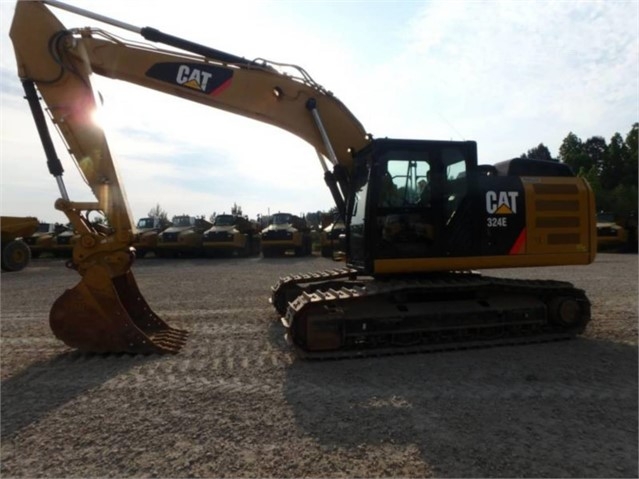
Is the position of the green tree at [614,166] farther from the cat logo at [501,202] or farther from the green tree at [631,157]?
the cat logo at [501,202]

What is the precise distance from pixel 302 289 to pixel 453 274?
228 centimetres

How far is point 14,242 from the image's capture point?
16.8 meters

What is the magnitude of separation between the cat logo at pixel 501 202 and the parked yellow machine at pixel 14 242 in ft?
54.3

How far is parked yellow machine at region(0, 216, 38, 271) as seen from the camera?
16688 mm

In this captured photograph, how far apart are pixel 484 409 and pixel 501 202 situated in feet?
10.6

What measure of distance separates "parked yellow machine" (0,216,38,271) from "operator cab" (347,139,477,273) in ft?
50.1

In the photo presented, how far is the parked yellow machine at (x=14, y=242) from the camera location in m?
16.7

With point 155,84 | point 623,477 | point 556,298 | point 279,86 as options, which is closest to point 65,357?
point 155,84

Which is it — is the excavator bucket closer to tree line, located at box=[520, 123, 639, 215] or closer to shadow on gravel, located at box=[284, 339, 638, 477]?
shadow on gravel, located at box=[284, 339, 638, 477]

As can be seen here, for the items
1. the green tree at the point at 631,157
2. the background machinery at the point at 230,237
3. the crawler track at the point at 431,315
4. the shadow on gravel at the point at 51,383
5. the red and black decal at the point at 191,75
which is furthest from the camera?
the green tree at the point at 631,157

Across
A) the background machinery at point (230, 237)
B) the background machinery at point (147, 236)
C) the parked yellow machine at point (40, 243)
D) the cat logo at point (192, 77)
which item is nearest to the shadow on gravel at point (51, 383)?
the cat logo at point (192, 77)

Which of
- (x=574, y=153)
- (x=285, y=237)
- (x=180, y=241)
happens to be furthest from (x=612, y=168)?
(x=180, y=241)

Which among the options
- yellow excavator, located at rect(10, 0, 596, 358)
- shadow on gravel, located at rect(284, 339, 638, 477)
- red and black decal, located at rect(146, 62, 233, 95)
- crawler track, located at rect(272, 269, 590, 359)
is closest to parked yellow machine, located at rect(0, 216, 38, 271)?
yellow excavator, located at rect(10, 0, 596, 358)

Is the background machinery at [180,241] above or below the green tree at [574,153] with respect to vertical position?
below
